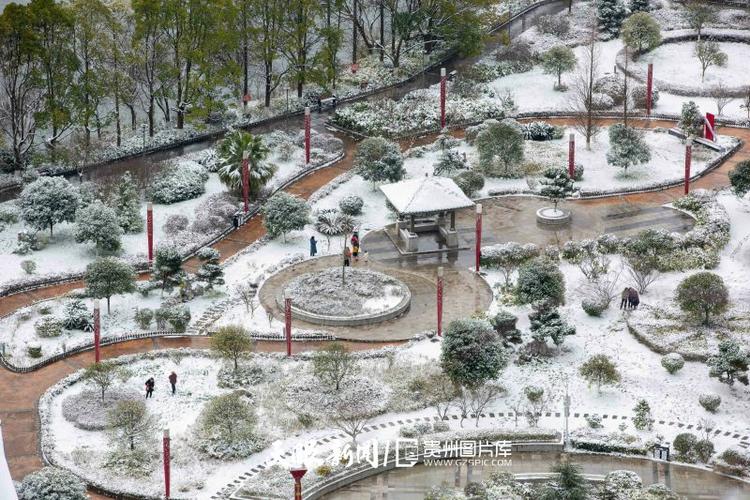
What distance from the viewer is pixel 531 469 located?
5203 centimetres

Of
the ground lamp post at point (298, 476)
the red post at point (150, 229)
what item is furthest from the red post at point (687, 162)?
the ground lamp post at point (298, 476)

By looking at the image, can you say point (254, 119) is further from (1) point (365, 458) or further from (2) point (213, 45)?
(1) point (365, 458)

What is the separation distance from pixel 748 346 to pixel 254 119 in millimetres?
39168

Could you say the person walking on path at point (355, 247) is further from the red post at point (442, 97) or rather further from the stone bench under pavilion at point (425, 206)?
the red post at point (442, 97)

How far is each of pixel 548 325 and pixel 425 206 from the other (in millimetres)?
12922

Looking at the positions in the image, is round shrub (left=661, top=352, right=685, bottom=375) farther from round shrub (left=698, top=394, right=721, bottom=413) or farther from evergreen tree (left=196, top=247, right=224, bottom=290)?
evergreen tree (left=196, top=247, right=224, bottom=290)

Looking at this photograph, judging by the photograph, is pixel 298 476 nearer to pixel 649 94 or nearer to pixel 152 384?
pixel 152 384

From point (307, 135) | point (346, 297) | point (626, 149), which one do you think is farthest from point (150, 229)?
point (626, 149)

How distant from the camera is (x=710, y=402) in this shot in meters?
54.9

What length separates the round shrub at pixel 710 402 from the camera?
54906mm

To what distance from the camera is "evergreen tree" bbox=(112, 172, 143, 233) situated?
72562 millimetres

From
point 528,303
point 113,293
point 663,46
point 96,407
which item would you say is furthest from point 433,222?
point 663,46

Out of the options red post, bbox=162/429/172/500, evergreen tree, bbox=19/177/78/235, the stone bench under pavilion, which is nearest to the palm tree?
the stone bench under pavilion

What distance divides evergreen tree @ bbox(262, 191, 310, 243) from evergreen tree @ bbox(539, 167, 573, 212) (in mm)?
11830
